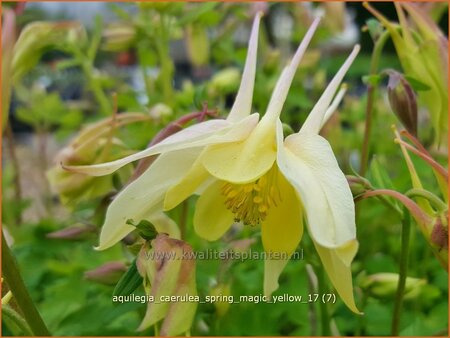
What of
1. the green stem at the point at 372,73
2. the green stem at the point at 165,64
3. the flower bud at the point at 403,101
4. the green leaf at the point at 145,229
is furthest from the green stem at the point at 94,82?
the green leaf at the point at 145,229

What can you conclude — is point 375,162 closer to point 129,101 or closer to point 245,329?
point 245,329

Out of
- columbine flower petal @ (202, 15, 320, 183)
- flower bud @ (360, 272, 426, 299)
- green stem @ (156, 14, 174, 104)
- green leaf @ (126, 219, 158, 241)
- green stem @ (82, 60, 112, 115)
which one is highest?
columbine flower petal @ (202, 15, 320, 183)

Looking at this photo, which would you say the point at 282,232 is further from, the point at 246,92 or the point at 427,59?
the point at 427,59

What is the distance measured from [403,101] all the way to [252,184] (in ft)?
0.73

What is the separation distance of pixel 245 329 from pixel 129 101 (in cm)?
48

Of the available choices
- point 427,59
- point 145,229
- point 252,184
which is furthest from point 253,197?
point 427,59

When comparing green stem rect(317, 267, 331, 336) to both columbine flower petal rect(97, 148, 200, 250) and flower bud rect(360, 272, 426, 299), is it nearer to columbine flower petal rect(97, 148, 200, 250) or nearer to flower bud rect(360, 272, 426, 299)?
flower bud rect(360, 272, 426, 299)

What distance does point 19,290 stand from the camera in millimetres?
503

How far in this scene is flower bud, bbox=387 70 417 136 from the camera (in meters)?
0.73

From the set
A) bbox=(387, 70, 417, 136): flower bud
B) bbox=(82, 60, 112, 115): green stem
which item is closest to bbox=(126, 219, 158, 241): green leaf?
bbox=(387, 70, 417, 136): flower bud

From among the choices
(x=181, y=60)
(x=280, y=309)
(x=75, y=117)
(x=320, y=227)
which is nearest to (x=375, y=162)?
(x=320, y=227)

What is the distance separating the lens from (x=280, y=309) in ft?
3.13

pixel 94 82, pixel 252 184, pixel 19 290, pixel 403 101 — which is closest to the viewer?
pixel 19 290

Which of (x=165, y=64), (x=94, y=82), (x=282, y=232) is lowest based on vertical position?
(x=94, y=82)
